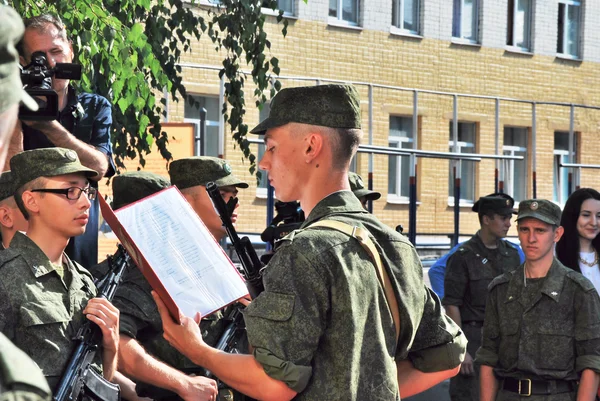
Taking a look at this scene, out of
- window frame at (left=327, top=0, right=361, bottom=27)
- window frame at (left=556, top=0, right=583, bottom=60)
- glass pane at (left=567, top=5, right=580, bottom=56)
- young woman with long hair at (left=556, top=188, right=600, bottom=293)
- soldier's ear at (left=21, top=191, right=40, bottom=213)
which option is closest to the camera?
soldier's ear at (left=21, top=191, right=40, bottom=213)

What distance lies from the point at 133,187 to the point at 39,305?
138 centimetres

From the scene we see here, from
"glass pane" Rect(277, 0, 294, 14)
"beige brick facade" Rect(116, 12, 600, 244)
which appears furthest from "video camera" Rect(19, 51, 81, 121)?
"glass pane" Rect(277, 0, 294, 14)

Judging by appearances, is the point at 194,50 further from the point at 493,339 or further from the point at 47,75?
the point at 47,75

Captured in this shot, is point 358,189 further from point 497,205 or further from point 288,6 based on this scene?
point 288,6

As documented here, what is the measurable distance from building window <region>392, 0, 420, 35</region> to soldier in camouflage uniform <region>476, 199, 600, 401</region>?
16169 millimetres

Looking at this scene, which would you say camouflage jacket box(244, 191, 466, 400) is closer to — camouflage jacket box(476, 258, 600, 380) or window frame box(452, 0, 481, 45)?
camouflage jacket box(476, 258, 600, 380)

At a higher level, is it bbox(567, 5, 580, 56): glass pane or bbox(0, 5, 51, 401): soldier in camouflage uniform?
bbox(567, 5, 580, 56): glass pane

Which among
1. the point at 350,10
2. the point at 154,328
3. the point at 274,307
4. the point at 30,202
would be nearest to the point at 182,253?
the point at 30,202

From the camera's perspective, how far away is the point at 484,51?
23.7m

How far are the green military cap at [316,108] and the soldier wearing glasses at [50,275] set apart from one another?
1140mm

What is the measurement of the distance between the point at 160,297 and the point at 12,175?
1.22 meters

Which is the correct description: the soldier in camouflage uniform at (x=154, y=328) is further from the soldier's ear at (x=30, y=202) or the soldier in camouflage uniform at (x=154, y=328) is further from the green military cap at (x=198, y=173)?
the soldier's ear at (x=30, y=202)

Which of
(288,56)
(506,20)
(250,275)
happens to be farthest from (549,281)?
(506,20)

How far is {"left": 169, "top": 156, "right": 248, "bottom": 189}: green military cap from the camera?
206 inches
